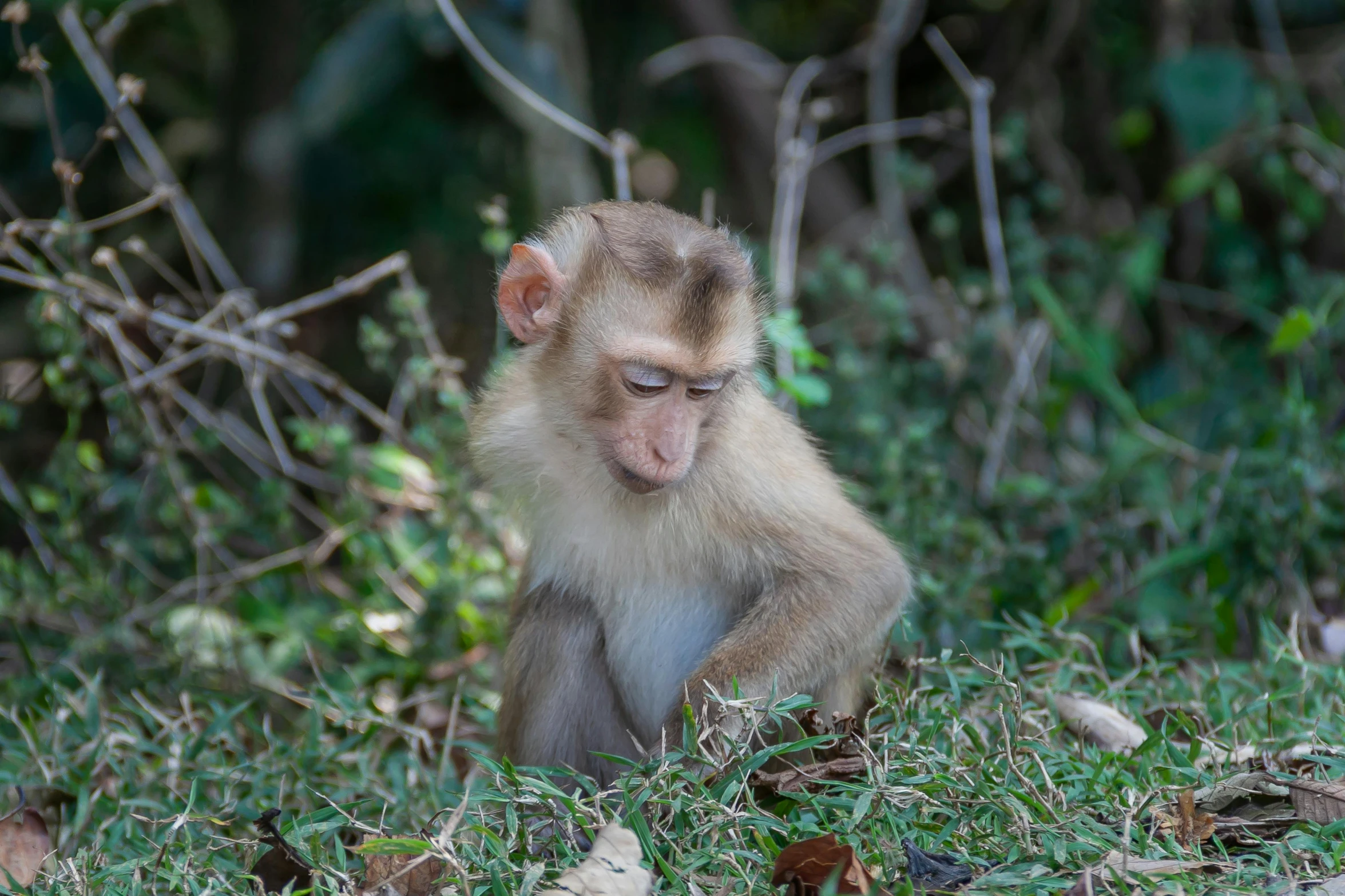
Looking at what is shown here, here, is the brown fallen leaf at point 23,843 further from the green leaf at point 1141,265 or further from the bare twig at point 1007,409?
the green leaf at point 1141,265

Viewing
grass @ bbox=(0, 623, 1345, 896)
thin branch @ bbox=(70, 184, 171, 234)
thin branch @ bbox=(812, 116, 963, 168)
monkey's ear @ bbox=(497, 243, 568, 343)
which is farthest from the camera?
thin branch @ bbox=(812, 116, 963, 168)

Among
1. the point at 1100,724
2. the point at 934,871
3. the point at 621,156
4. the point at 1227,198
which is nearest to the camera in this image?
the point at 934,871

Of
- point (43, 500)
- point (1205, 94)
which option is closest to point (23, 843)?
point (43, 500)

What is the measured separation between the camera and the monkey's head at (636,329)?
3803 mm

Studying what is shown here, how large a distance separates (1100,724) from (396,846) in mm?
2080

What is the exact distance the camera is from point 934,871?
9.42ft

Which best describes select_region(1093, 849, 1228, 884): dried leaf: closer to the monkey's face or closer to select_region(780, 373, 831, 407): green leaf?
the monkey's face

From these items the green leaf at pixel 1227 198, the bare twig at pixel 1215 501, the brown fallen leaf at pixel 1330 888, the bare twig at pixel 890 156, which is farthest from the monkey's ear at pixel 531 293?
the green leaf at pixel 1227 198

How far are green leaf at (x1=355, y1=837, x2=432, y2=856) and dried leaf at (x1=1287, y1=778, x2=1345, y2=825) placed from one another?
6.45 feet

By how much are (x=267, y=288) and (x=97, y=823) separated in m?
4.25

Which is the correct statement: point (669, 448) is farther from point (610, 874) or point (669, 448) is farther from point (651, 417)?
point (610, 874)

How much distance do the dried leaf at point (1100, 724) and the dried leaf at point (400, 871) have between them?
1795 mm

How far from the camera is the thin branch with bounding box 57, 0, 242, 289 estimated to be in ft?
17.7

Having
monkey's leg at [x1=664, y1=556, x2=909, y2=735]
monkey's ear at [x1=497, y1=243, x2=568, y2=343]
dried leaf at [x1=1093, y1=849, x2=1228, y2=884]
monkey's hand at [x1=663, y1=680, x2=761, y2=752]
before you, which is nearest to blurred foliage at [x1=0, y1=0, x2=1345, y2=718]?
monkey's leg at [x1=664, y1=556, x2=909, y2=735]
